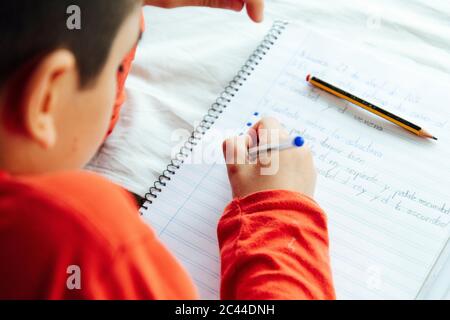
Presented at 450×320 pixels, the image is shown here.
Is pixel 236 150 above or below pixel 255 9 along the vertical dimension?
below

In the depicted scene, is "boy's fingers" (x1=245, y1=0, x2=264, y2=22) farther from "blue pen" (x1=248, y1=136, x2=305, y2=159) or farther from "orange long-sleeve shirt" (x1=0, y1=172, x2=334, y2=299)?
"orange long-sleeve shirt" (x1=0, y1=172, x2=334, y2=299)

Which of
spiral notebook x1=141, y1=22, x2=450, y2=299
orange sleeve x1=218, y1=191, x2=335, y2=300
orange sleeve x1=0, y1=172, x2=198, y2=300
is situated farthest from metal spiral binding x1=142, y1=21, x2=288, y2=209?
orange sleeve x1=0, y1=172, x2=198, y2=300

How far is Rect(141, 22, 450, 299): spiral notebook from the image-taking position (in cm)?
59

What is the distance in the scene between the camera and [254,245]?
1.82 ft

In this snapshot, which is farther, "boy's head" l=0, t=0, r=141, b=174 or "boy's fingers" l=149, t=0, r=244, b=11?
"boy's fingers" l=149, t=0, r=244, b=11

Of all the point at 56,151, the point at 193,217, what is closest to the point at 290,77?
the point at 193,217

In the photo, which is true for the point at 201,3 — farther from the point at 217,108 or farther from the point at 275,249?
the point at 275,249

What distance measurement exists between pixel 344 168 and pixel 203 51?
0.28 metres

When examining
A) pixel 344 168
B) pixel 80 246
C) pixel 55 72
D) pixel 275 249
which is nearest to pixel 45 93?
pixel 55 72

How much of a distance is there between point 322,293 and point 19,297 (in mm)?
291

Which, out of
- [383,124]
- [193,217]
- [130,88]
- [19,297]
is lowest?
[19,297]

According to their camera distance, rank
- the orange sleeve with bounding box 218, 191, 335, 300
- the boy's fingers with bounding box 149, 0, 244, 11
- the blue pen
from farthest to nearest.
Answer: the boy's fingers with bounding box 149, 0, 244, 11
the blue pen
the orange sleeve with bounding box 218, 191, 335, 300

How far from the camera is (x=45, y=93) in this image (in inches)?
15.6

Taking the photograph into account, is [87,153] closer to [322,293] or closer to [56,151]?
[56,151]
